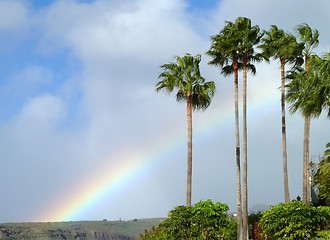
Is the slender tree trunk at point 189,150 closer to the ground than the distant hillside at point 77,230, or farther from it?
farther from it

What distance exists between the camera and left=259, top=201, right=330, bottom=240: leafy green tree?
2216 cm

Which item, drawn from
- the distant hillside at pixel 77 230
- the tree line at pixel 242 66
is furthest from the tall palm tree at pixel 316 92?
the distant hillside at pixel 77 230

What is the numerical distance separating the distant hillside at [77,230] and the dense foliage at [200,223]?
113571mm

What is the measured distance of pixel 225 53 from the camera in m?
36.5

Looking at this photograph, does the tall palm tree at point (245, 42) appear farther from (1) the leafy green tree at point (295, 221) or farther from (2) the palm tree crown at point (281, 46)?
(1) the leafy green tree at point (295, 221)

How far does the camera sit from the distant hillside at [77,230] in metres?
136

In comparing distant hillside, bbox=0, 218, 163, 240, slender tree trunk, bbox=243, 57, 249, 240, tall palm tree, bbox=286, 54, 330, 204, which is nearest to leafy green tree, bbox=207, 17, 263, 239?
slender tree trunk, bbox=243, 57, 249, 240

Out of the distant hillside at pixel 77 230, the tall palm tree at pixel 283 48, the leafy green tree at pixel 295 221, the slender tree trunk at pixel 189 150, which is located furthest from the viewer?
the distant hillside at pixel 77 230

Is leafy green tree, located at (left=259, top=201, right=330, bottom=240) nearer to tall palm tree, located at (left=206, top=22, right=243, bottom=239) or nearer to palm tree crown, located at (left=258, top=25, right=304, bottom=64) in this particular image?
tall palm tree, located at (left=206, top=22, right=243, bottom=239)

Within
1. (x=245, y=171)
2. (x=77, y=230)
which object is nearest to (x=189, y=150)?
(x=245, y=171)

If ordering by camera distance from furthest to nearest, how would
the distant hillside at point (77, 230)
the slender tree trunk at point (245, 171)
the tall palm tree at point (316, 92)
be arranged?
1. the distant hillside at point (77, 230)
2. the slender tree trunk at point (245, 171)
3. the tall palm tree at point (316, 92)

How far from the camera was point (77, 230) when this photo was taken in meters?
167

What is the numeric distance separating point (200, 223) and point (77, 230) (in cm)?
15238

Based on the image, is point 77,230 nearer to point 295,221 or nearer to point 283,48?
point 283,48
